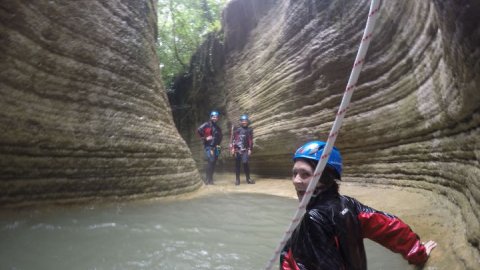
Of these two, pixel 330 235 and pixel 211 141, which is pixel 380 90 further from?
pixel 211 141

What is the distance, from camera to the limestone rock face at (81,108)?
3.84 m

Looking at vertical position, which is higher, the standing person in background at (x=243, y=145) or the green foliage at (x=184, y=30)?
the green foliage at (x=184, y=30)

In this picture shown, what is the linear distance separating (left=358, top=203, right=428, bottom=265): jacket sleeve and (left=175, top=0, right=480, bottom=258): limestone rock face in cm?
35

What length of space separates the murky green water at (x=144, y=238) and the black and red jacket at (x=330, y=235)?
964 mm

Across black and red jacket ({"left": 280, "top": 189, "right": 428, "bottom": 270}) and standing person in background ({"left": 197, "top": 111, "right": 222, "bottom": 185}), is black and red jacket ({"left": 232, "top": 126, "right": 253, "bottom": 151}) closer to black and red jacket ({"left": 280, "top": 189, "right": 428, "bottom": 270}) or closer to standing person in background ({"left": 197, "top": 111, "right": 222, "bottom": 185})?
standing person in background ({"left": 197, "top": 111, "right": 222, "bottom": 185})

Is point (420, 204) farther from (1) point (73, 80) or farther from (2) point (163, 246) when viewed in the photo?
(1) point (73, 80)

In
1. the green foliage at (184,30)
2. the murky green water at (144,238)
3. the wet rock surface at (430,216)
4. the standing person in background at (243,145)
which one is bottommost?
the murky green water at (144,238)

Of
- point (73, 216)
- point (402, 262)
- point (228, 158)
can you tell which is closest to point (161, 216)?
A: point (73, 216)

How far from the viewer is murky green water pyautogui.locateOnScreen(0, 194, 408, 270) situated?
2615mm

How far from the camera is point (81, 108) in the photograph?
15.6 ft

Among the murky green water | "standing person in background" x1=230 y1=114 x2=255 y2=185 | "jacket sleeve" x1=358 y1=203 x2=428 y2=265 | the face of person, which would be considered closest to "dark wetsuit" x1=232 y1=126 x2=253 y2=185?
"standing person in background" x1=230 y1=114 x2=255 y2=185

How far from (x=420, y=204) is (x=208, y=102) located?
1204 centimetres

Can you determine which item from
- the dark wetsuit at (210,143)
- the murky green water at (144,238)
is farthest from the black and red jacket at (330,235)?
the dark wetsuit at (210,143)

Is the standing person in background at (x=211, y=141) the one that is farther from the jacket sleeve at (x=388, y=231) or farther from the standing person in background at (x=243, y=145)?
the jacket sleeve at (x=388, y=231)
